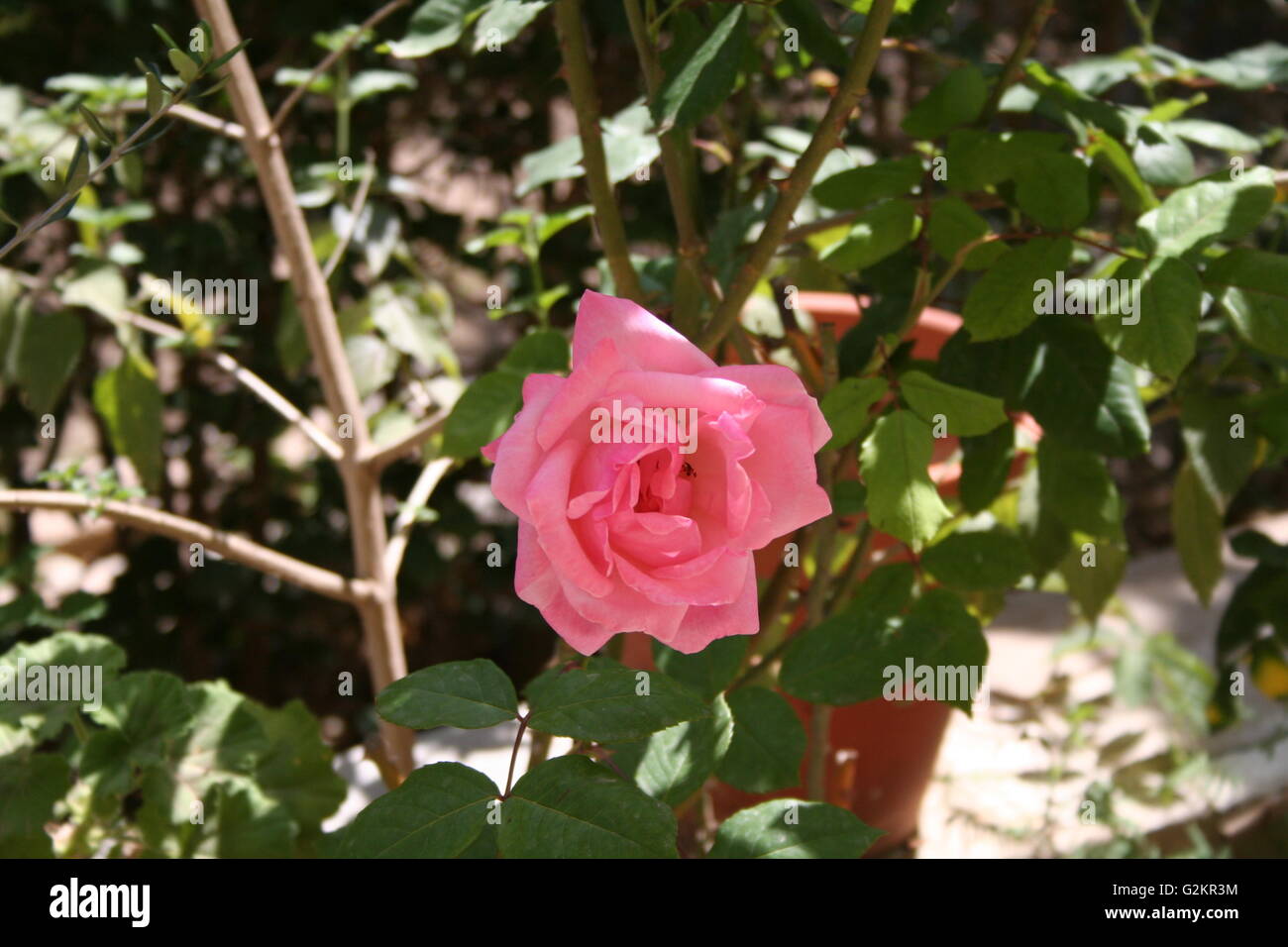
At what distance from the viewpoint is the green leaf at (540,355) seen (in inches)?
31.0

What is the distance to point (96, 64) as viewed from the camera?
4.80 feet

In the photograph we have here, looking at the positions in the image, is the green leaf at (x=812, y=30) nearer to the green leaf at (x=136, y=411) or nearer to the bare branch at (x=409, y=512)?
the bare branch at (x=409, y=512)

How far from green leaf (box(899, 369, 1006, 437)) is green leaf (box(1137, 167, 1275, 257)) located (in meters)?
0.17

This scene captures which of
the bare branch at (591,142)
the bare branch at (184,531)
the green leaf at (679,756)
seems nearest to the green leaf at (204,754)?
the bare branch at (184,531)

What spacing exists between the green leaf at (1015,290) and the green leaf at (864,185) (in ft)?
0.29

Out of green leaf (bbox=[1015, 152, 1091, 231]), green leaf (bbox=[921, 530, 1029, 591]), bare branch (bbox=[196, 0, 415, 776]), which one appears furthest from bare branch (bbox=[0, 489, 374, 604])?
green leaf (bbox=[1015, 152, 1091, 231])

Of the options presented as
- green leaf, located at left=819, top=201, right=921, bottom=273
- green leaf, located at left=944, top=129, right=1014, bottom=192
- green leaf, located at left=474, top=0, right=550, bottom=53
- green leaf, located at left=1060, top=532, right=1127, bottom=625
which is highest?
green leaf, located at left=474, top=0, right=550, bottom=53

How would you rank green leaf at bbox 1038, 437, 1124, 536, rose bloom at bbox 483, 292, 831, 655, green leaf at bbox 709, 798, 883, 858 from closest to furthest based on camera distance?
rose bloom at bbox 483, 292, 831, 655 < green leaf at bbox 709, 798, 883, 858 < green leaf at bbox 1038, 437, 1124, 536

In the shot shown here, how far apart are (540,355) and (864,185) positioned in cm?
24

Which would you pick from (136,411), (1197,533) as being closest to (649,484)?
(1197,533)

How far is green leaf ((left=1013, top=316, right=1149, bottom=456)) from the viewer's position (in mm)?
756

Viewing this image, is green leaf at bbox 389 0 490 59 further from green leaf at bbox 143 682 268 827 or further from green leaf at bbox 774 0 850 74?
green leaf at bbox 143 682 268 827
